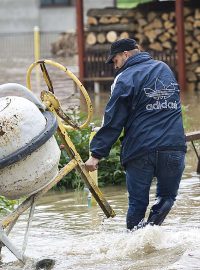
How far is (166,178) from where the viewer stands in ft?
25.3

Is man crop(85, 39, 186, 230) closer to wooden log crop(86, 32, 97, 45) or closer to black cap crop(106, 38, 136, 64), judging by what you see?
black cap crop(106, 38, 136, 64)

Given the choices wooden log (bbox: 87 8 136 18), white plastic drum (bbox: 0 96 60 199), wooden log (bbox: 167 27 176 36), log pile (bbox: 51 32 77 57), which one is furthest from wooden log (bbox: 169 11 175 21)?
white plastic drum (bbox: 0 96 60 199)

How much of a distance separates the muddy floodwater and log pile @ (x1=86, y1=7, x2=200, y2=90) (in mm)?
11015

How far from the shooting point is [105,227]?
882cm

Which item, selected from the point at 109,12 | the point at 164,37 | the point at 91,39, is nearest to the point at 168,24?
the point at 164,37

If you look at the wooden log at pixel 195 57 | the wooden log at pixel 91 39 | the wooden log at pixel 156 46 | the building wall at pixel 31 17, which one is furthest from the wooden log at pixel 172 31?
the building wall at pixel 31 17

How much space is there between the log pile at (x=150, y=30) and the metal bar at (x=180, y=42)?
0.55 metres

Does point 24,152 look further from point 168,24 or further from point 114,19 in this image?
point 114,19

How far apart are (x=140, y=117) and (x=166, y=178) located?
493 mm

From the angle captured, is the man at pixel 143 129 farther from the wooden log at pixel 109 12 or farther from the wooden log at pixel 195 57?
the wooden log at pixel 109 12

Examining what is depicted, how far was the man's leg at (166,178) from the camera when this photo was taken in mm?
7629

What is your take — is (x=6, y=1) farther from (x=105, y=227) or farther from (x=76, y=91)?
(x=105, y=227)

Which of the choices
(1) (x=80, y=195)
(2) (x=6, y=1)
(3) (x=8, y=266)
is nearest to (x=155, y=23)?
(1) (x=80, y=195)

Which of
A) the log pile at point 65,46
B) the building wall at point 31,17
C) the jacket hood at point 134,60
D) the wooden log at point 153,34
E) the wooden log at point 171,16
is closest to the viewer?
the jacket hood at point 134,60
